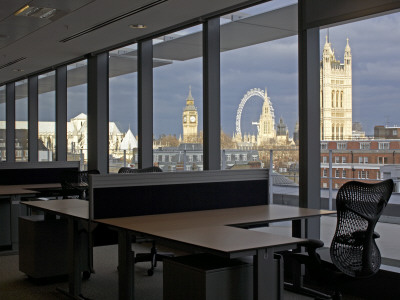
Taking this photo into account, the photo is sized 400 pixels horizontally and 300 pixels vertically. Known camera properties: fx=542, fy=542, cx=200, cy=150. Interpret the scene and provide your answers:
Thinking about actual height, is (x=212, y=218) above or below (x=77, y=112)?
below

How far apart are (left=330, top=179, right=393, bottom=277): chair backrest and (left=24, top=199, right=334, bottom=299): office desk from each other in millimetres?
476

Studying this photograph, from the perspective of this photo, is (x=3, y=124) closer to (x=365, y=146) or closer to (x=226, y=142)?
Result: (x=226, y=142)

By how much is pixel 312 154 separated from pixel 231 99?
5.68 feet

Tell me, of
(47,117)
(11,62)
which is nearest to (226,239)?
(11,62)

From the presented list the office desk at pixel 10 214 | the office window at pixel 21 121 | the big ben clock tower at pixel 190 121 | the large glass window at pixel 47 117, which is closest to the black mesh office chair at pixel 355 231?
the big ben clock tower at pixel 190 121

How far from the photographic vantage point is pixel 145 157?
7812mm

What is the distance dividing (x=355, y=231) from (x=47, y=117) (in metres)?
9.51

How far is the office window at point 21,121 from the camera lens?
12.9 meters

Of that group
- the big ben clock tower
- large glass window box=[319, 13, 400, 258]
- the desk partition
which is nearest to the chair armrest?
the desk partition

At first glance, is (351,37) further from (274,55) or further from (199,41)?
(199,41)

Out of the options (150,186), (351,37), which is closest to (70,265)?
(150,186)

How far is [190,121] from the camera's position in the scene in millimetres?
7234

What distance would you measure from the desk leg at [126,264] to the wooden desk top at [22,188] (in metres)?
3.12

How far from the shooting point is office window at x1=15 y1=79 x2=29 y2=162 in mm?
12859
